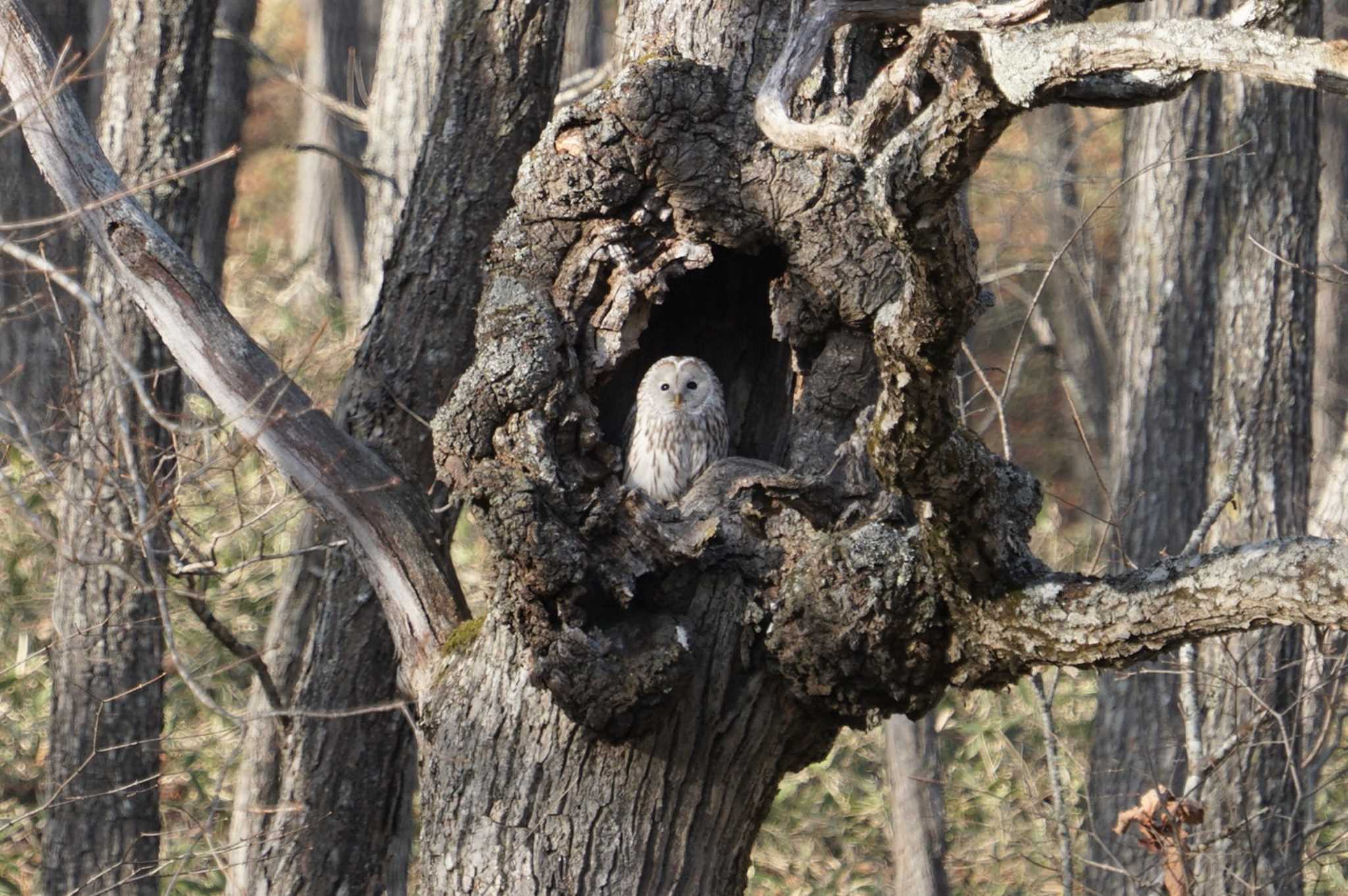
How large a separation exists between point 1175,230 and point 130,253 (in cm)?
485

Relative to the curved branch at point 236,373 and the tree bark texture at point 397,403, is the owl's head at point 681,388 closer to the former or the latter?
the tree bark texture at point 397,403

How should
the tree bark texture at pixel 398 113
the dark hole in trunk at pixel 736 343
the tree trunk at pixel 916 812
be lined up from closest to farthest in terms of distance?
the dark hole in trunk at pixel 736 343, the tree bark texture at pixel 398 113, the tree trunk at pixel 916 812

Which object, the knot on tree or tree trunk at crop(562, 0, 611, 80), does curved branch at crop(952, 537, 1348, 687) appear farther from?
tree trunk at crop(562, 0, 611, 80)

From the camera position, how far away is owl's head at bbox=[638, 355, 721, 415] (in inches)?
188

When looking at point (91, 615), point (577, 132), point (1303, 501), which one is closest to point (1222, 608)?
point (577, 132)

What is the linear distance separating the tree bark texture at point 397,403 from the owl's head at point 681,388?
2.17ft

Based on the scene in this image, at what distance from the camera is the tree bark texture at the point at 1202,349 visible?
253 inches

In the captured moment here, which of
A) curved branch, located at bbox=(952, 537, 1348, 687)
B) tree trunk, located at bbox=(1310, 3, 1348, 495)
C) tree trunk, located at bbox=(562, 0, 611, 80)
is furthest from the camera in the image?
tree trunk, located at bbox=(562, 0, 611, 80)

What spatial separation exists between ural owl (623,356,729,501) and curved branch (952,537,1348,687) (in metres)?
1.69

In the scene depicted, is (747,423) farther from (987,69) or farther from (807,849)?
(807,849)

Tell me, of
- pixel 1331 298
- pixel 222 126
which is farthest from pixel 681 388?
pixel 1331 298

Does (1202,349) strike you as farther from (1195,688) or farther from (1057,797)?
(1057,797)

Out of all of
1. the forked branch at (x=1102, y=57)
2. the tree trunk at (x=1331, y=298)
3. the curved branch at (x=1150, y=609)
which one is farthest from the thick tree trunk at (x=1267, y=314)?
the forked branch at (x=1102, y=57)

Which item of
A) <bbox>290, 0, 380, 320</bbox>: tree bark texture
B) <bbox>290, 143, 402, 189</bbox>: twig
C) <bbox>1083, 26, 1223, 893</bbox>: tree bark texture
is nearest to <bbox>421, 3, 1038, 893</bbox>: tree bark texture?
<bbox>290, 143, 402, 189</bbox>: twig
